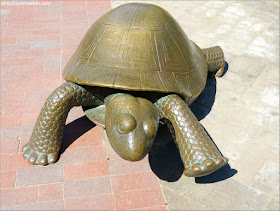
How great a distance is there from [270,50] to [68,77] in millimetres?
4322

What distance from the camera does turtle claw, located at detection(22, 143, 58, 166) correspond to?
3957mm

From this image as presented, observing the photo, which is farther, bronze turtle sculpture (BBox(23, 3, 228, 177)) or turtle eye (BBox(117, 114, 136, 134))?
bronze turtle sculpture (BBox(23, 3, 228, 177))

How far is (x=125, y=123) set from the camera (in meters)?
3.09

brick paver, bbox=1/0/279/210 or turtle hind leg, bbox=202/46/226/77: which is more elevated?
turtle hind leg, bbox=202/46/226/77

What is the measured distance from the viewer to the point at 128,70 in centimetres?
353

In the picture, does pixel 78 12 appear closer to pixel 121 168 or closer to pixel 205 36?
pixel 205 36

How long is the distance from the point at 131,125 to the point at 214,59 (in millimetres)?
2795

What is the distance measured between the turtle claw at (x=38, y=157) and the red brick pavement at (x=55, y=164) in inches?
2.6

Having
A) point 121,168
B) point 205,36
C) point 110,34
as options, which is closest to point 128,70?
point 110,34

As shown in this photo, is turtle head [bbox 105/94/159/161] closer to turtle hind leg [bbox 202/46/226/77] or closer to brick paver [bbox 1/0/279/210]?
brick paver [bbox 1/0/279/210]

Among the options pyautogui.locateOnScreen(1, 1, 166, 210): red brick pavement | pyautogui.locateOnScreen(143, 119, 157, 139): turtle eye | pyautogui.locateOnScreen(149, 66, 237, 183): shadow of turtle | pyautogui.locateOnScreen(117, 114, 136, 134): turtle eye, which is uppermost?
pyautogui.locateOnScreen(117, 114, 136, 134): turtle eye

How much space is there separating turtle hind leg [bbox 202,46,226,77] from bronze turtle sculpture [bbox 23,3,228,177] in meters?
1.24

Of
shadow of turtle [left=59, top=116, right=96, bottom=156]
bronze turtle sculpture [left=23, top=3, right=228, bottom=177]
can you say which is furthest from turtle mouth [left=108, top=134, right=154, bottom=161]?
→ shadow of turtle [left=59, top=116, right=96, bottom=156]

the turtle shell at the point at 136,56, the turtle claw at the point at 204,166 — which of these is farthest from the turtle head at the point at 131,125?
the turtle claw at the point at 204,166
